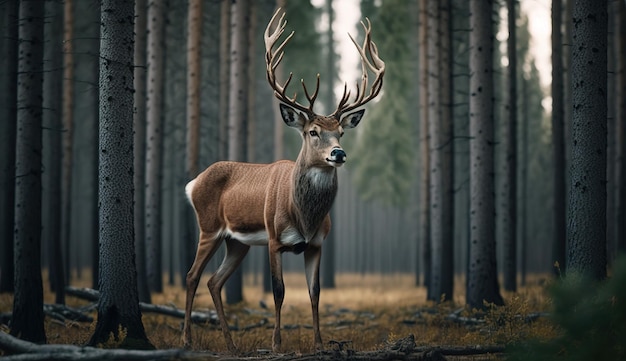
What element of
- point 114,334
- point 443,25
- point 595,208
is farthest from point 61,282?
point 443,25

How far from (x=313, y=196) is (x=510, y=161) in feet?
33.6

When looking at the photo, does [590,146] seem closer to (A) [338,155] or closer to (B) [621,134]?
(A) [338,155]

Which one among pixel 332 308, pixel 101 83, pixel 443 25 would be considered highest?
pixel 443 25

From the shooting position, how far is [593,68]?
324 inches

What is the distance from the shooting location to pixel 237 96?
54.9 ft

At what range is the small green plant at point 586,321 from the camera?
4.95 m

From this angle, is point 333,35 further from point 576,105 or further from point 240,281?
point 576,105

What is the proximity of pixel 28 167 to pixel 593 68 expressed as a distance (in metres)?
7.66

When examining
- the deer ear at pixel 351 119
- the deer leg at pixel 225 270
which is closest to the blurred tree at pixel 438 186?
the deer leg at pixel 225 270

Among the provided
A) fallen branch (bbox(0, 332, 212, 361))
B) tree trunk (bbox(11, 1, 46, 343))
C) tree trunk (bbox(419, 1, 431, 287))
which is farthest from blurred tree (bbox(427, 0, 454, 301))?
fallen branch (bbox(0, 332, 212, 361))

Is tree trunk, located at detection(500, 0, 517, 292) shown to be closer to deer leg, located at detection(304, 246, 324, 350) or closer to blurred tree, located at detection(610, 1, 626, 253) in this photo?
blurred tree, located at detection(610, 1, 626, 253)

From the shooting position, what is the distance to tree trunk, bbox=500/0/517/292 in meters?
17.6

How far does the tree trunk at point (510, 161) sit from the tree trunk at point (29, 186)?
36.9 feet

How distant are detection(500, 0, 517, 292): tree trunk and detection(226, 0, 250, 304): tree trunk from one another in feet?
21.4
